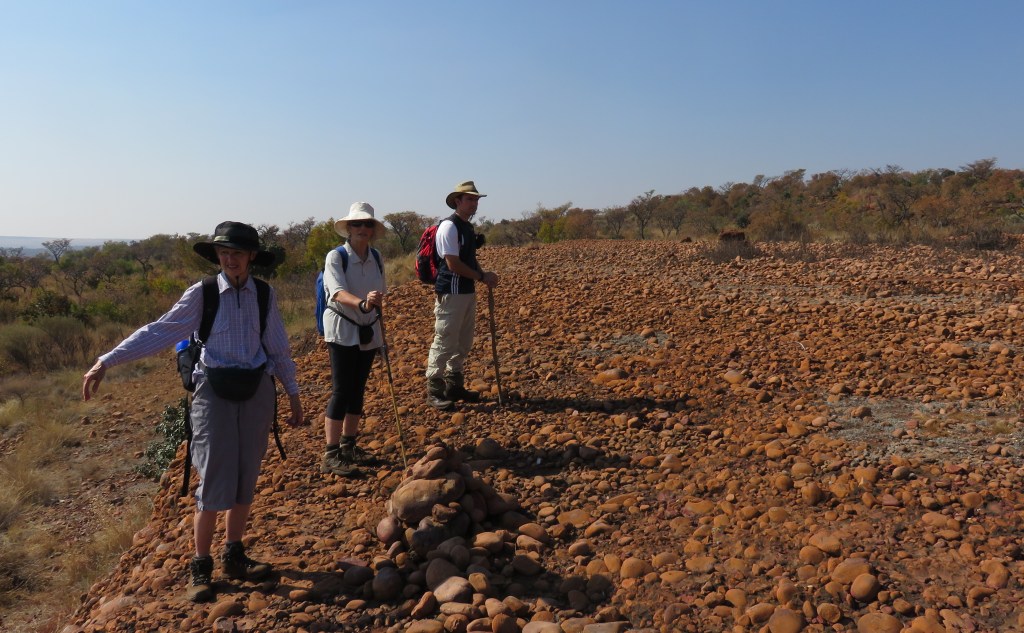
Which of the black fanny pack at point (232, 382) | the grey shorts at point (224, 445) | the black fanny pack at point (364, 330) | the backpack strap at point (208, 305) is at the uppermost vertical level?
the backpack strap at point (208, 305)

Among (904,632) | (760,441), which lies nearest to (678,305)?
(760,441)

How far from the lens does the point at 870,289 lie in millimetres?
7598

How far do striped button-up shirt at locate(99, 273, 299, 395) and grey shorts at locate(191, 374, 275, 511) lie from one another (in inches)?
5.4

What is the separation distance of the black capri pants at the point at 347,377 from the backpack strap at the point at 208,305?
3.47 ft

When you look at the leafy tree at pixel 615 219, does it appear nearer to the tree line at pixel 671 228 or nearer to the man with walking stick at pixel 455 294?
the tree line at pixel 671 228

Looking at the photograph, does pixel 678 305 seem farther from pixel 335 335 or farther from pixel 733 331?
pixel 335 335

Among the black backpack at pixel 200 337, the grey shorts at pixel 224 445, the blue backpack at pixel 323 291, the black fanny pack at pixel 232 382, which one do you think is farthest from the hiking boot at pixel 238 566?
the blue backpack at pixel 323 291

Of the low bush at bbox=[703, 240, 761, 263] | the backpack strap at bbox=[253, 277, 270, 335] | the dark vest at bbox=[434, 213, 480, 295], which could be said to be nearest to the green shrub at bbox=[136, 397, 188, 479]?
the dark vest at bbox=[434, 213, 480, 295]

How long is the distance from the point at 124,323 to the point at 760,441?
15.7 m

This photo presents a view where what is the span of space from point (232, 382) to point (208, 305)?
32 centimetres

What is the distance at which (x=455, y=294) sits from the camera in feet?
15.0

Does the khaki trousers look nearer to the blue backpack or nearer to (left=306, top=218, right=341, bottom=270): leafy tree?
the blue backpack

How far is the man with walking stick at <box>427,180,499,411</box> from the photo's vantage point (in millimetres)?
4441

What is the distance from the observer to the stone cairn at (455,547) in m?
2.50
